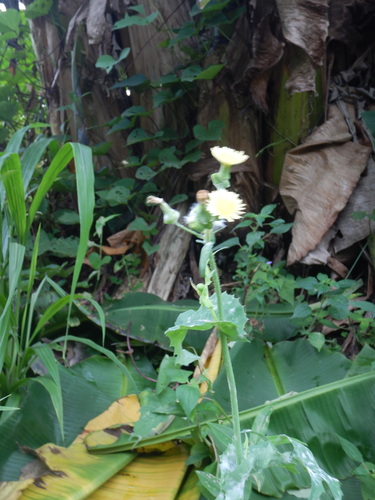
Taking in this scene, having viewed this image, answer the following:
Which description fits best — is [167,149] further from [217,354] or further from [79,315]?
[217,354]

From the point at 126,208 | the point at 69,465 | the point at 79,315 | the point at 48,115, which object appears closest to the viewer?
the point at 69,465

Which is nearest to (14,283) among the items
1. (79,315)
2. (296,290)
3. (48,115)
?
(79,315)

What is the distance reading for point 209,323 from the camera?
614 millimetres

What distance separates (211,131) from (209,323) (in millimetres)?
1355

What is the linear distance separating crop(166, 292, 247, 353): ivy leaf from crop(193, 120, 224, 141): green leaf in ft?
4.05

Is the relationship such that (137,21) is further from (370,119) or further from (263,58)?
(370,119)

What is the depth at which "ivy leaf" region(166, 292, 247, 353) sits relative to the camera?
0.62m

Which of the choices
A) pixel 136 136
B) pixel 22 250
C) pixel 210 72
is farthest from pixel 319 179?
pixel 22 250

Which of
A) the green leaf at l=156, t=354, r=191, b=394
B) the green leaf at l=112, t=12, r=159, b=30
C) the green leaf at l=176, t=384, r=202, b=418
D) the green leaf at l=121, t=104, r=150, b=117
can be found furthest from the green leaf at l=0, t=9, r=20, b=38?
the green leaf at l=176, t=384, r=202, b=418

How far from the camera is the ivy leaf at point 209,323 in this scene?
2.04 feet

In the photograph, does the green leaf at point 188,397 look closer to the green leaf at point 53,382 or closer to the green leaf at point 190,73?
the green leaf at point 53,382

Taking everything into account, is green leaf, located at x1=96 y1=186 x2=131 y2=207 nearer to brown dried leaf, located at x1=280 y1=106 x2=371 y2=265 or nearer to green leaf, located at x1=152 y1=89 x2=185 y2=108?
green leaf, located at x1=152 y1=89 x2=185 y2=108

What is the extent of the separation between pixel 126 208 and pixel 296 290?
833 millimetres

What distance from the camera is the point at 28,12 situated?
2.21 m
